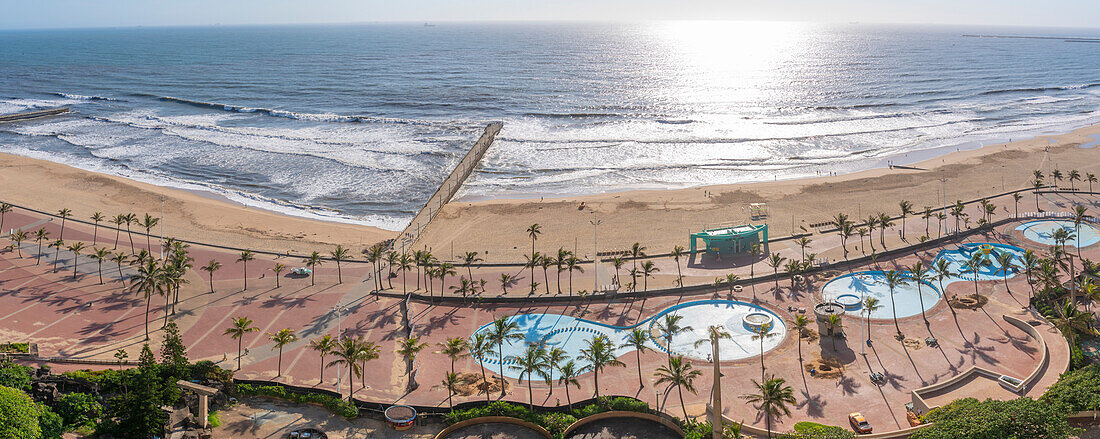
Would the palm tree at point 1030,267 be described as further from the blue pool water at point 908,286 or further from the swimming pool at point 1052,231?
the swimming pool at point 1052,231

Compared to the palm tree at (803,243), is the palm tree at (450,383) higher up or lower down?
lower down

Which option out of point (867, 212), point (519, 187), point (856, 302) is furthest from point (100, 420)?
point (867, 212)

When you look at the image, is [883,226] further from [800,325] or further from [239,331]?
[239,331]

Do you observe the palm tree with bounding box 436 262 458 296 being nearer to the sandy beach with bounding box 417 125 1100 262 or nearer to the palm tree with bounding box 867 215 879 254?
the sandy beach with bounding box 417 125 1100 262

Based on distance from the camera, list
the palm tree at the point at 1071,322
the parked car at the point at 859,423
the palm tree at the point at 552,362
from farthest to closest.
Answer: the palm tree at the point at 1071,322 → the palm tree at the point at 552,362 → the parked car at the point at 859,423

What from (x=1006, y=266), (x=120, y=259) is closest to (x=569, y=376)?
(x=1006, y=266)

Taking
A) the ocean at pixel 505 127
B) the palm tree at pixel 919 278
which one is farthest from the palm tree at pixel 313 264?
the palm tree at pixel 919 278

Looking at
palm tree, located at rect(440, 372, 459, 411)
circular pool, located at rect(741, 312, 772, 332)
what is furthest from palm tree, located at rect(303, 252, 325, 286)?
circular pool, located at rect(741, 312, 772, 332)

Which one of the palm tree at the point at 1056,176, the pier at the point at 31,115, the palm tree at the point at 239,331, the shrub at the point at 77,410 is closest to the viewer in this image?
the shrub at the point at 77,410
